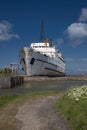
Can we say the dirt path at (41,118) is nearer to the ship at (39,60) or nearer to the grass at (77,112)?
the grass at (77,112)

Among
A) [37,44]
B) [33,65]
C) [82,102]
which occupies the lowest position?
[82,102]

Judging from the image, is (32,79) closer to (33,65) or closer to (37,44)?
(33,65)

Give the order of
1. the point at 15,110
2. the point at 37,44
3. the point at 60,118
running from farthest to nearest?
the point at 37,44, the point at 15,110, the point at 60,118

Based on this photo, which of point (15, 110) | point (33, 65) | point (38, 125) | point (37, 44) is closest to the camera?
point (38, 125)

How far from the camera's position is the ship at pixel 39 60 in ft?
312

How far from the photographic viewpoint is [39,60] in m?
98.1

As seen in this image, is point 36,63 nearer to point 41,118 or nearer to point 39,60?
point 39,60

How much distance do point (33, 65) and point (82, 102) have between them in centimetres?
8062

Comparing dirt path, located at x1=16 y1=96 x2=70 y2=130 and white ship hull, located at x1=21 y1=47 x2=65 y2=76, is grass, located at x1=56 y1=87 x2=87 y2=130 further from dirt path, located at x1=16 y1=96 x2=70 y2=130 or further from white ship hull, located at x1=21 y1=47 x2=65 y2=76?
white ship hull, located at x1=21 y1=47 x2=65 y2=76

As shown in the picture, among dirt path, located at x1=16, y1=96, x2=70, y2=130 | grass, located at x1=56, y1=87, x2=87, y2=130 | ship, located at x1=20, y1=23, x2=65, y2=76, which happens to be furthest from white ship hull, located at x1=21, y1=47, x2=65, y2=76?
grass, located at x1=56, y1=87, x2=87, y2=130

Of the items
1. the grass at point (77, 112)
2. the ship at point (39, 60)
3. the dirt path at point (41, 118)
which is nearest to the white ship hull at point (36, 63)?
the ship at point (39, 60)

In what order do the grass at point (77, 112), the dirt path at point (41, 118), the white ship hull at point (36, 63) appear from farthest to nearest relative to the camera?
the white ship hull at point (36, 63) < the dirt path at point (41, 118) < the grass at point (77, 112)

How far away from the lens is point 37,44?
109 meters

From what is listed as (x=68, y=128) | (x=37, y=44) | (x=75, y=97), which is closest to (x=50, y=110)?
(x=75, y=97)
